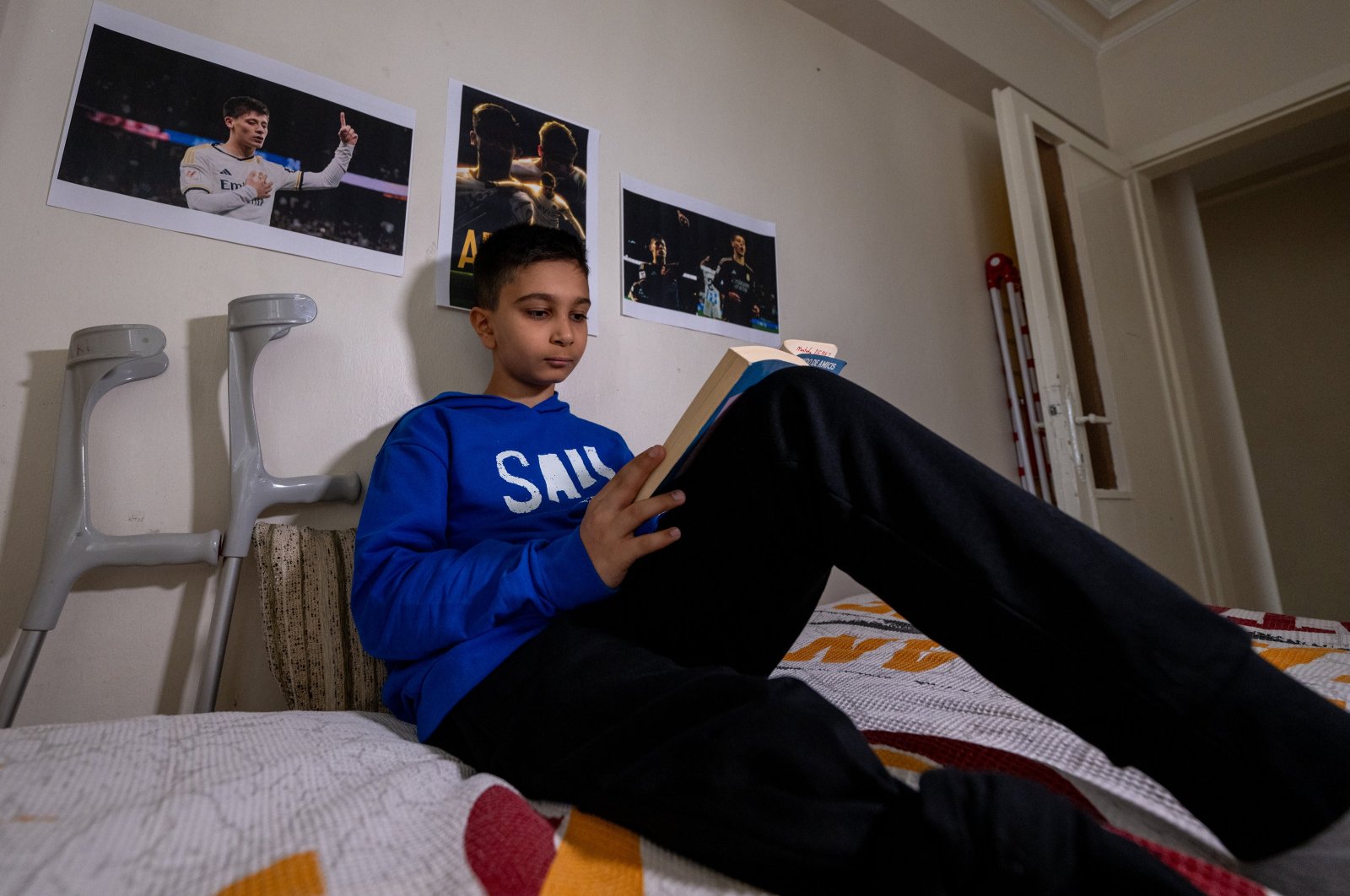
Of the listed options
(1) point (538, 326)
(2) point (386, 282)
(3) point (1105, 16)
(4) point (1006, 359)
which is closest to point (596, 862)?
(1) point (538, 326)

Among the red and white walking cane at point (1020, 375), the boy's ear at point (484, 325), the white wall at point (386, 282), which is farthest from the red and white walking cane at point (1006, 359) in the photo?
the boy's ear at point (484, 325)

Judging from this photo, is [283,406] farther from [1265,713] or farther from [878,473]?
[1265,713]

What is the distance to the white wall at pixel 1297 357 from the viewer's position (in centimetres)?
309

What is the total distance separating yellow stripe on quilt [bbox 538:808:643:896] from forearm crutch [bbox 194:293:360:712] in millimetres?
673

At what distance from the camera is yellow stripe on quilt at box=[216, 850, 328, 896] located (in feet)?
1.16

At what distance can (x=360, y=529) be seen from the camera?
759 mm

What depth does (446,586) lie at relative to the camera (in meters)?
0.67

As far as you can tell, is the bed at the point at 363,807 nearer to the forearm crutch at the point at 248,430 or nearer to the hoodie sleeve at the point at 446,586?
the hoodie sleeve at the point at 446,586

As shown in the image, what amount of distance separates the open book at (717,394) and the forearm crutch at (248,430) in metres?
0.60

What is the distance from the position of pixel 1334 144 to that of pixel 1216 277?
0.74 m

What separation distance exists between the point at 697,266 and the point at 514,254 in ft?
1.86

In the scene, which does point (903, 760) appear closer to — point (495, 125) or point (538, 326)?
point (538, 326)

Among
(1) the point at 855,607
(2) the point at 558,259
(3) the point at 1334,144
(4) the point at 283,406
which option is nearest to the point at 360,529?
(4) the point at 283,406

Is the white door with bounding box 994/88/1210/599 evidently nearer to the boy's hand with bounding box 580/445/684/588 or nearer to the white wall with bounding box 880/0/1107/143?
the white wall with bounding box 880/0/1107/143
